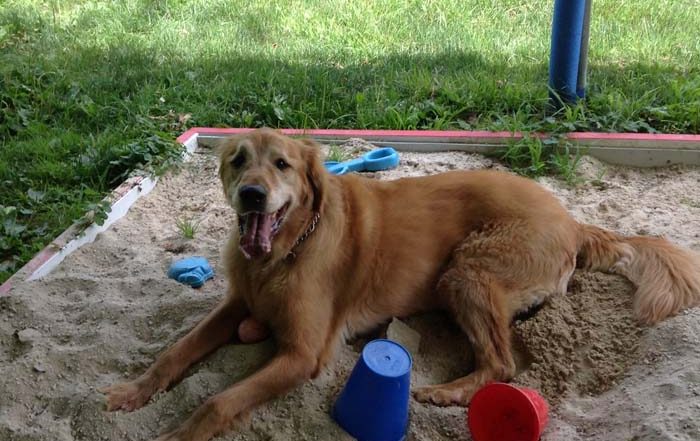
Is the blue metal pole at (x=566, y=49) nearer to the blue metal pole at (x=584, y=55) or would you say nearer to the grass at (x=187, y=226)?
the blue metal pole at (x=584, y=55)

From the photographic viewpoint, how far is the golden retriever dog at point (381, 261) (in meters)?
2.91

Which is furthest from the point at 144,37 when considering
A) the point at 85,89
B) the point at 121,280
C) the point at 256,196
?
the point at 256,196

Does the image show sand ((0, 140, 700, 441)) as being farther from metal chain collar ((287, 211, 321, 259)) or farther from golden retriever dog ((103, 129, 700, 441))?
metal chain collar ((287, 211, 321, 259))

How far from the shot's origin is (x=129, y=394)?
277cm

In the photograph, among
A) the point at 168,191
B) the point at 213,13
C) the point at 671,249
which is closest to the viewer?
the point at 671,249

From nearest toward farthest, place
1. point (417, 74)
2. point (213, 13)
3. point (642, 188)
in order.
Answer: point (642, 188) → point (417, 74) → point (213, 13)

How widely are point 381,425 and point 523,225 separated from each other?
4.19 ft

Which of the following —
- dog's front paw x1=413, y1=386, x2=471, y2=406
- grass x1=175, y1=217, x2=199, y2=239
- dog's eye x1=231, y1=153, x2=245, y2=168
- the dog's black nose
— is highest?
dog's eye x1=231, y1=153, x2=245, y2=168

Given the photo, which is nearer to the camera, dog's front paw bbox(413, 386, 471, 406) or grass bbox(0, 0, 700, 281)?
dog's front paw bbox(413, 386, 471, 406)

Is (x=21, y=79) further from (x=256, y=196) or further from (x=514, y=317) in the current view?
(x=514, y=317)

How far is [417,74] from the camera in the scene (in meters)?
6.08

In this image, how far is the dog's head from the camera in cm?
284

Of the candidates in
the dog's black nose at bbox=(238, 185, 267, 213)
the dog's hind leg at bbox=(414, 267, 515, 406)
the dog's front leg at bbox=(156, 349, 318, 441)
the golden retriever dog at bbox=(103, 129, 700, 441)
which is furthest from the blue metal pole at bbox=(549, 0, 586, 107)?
the dog's front leg at bbox=(156, 349, 318, 441)

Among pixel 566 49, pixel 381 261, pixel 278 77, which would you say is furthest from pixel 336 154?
pixel 566 49
